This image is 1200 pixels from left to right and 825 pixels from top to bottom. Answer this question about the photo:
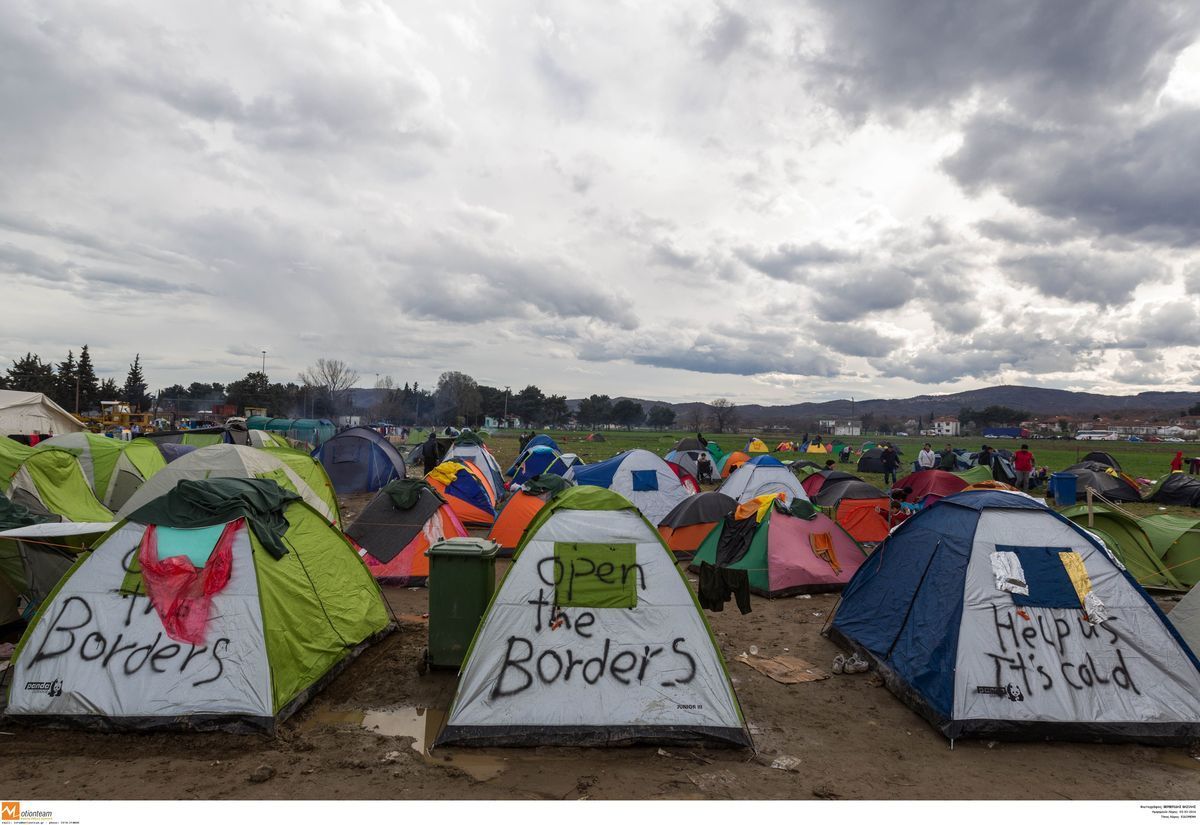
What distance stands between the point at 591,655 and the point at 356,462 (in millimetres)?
17507

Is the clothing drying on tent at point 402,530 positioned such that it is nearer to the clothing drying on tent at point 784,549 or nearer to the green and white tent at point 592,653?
the clothing drying on tent at point 784,549

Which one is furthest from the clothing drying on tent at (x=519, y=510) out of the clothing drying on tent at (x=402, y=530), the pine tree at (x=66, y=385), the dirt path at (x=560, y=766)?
the pine tree at (x=66, y=385)

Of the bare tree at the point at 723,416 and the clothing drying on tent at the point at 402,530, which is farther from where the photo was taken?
the bare tree at the point at 723,416

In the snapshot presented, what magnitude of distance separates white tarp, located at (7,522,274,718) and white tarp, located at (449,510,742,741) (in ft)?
6.00

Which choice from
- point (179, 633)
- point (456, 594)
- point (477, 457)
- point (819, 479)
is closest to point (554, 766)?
point (456, 594)

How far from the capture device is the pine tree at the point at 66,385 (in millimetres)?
64375

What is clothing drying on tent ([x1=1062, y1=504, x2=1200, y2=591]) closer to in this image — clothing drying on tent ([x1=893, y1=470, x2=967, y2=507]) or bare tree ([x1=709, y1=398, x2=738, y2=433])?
clothing drying on tent ([x1=893, y1=470, x2=967, y2=507])

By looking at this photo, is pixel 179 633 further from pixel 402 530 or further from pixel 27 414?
pixel 27 414

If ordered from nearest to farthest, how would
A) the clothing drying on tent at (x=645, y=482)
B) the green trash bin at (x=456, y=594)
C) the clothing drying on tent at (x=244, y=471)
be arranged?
the green trash bin at (x=456, y=594), the clothing drying on tent at (x=244, y=471), the clothing drying on tent at (x=645, y=482)

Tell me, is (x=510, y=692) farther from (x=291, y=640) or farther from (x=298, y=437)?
(x=298, y=437)

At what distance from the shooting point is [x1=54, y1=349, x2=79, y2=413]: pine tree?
64375 millimetres

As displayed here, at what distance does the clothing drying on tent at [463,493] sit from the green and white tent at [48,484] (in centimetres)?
614

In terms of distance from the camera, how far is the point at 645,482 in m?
14.9

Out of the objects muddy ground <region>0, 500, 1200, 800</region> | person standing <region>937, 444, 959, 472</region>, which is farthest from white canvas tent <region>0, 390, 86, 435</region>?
person standing <region>937, 444, 959, 472</region>
